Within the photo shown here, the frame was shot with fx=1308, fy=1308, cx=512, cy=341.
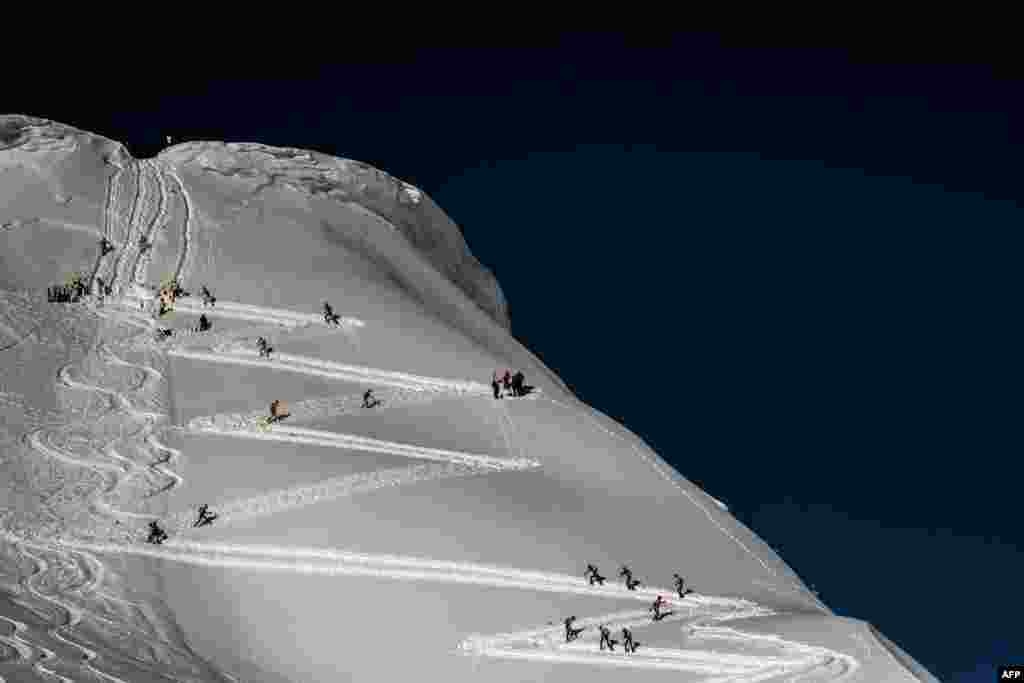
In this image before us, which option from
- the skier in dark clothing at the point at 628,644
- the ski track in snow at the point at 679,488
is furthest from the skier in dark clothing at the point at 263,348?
the skier in dark clothing at the point at 628,644

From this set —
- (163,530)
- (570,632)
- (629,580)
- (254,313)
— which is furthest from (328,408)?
(570,632)

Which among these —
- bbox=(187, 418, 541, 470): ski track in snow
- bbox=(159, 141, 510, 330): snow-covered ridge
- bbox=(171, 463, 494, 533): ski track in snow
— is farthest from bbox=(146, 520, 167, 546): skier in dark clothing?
bbox=(159, 141, 510, 330): snow-covered ridge

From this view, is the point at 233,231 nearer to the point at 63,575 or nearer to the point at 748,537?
the point at 748,537

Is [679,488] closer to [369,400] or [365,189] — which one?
[369,400]

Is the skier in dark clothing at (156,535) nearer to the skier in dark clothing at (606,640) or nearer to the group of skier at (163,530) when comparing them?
the group of skier at (163,530)

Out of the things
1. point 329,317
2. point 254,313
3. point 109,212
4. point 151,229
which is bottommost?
point 254,313

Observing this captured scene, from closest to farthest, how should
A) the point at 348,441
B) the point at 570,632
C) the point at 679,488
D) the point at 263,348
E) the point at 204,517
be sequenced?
the point at 570,632 < the point at 204,517 < the point at 348,441 < the point at 263,348 < the point at 679,488
